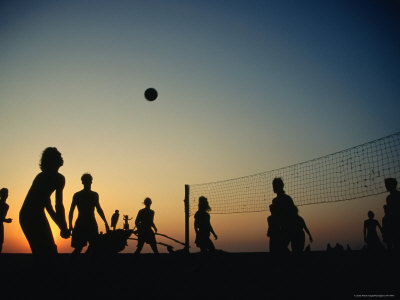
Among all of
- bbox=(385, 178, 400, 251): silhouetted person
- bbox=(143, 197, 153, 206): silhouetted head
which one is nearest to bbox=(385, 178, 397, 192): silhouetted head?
bbox=(385, 178, 400, 251): silhouetted person

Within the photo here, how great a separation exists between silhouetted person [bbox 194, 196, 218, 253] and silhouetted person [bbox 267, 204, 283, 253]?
203cm

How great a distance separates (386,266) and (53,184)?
5382mm

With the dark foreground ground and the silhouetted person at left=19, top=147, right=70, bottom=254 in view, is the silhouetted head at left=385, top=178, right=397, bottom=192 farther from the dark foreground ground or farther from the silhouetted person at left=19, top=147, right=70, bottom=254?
the silhouetted person at left=19, top=147, right=70, bottom=254

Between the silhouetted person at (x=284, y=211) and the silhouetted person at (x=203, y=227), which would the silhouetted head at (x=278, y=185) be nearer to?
the silhouetted person at (x=284, y=211)

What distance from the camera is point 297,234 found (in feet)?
20.3

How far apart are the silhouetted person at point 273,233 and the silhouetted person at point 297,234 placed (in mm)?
489

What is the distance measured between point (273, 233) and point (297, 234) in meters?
1.10

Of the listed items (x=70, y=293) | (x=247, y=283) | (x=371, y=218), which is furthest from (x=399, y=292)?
(x=371, y=218)

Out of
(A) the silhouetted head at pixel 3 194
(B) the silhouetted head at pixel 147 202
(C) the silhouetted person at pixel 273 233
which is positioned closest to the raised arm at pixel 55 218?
(C) the silhouetted person at pixel 273 233

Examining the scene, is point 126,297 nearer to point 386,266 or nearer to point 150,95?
point 386,266

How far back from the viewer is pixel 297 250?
20.2 feet

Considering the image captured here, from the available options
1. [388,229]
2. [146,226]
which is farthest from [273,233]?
[146,226]

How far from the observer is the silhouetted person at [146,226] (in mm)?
8859

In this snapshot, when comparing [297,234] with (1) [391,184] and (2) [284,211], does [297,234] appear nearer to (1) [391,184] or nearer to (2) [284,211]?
(2) [284,211]
